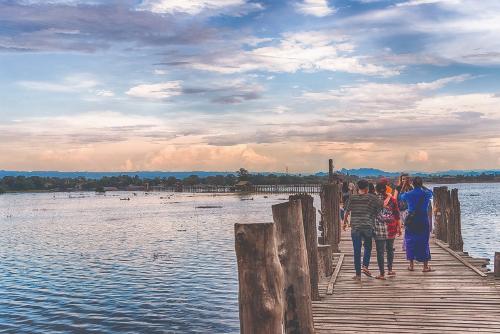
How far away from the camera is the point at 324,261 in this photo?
41.6ft

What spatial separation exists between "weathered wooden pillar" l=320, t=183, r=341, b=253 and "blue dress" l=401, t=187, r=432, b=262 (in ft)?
11.5

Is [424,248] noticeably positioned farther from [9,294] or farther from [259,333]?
[9,294]

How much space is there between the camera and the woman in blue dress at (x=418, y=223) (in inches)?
478

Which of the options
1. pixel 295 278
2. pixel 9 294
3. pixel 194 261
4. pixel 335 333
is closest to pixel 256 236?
pixel 295 278

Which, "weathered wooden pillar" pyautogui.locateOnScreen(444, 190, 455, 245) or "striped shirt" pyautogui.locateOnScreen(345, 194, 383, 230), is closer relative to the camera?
"striped shirt" pyautogui.locateOnScreen(345, 194, 383, 230)

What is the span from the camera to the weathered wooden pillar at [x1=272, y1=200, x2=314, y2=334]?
7.72m

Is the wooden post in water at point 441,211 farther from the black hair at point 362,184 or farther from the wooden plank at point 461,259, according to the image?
the black hair at point 362,184

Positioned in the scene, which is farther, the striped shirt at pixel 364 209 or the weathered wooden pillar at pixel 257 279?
the striped shirt at pixel 364 209

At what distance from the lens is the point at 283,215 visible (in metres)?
7.71

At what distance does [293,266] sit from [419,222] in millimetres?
5538

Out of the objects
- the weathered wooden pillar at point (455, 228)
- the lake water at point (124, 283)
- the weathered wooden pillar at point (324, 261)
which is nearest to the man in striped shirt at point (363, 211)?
the weathered wooden pillar at point (324, 261)

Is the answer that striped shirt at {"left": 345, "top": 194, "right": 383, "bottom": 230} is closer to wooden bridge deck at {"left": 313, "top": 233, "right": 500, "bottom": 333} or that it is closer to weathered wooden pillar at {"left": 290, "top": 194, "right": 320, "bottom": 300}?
wooden bridge deck at {"left": 313, "top": 233, "right": 500, "bottom": 333}

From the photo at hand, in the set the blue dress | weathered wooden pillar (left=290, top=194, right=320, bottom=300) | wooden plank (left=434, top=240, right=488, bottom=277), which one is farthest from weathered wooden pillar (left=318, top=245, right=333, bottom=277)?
wooden plank (left=434, top=240, right=488, bottom=277)

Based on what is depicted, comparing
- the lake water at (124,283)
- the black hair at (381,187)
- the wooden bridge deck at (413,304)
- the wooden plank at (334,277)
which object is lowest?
the lake water at (124,283)
